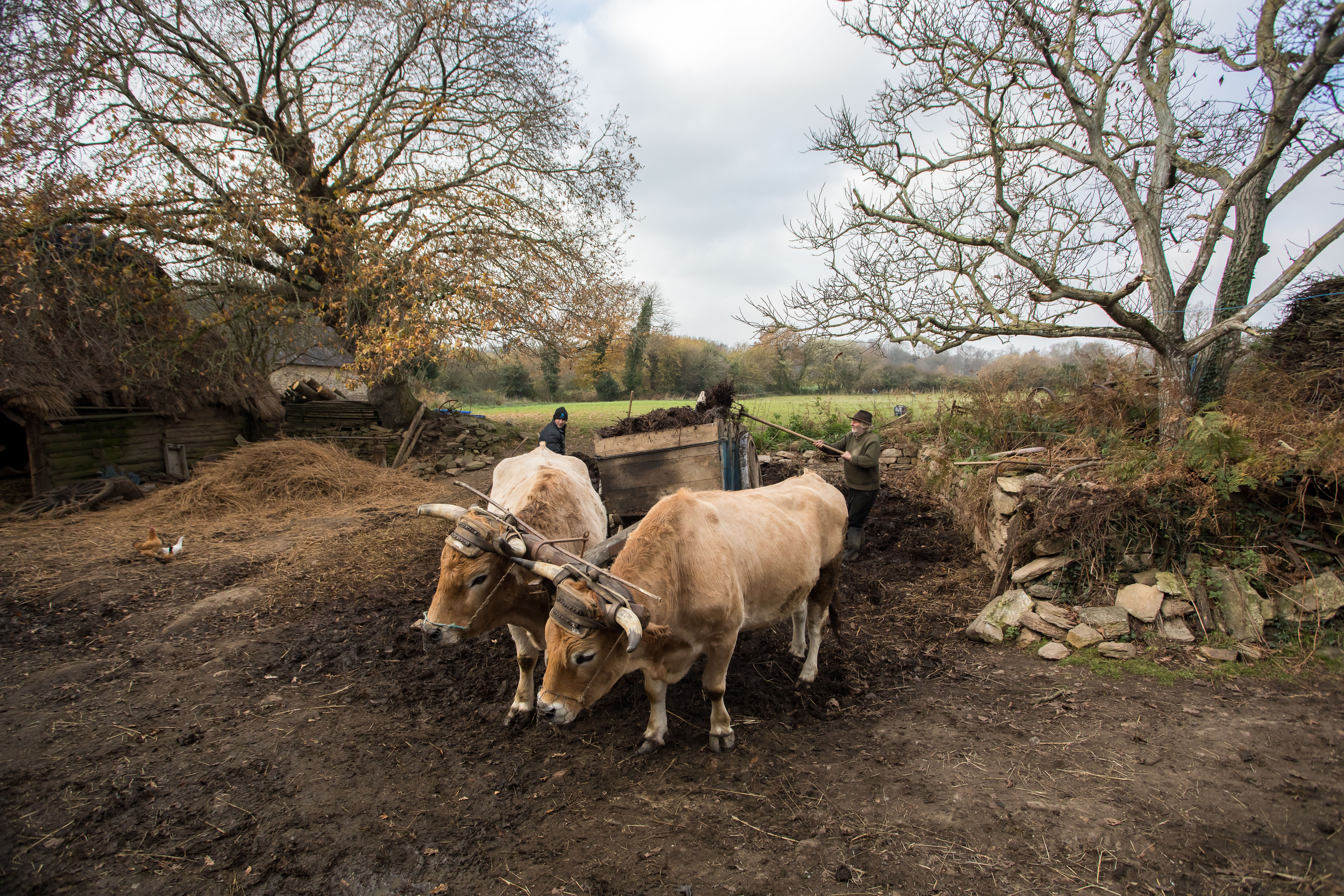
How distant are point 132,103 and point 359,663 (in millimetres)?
15045

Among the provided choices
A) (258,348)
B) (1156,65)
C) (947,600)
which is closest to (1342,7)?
(1156,65)

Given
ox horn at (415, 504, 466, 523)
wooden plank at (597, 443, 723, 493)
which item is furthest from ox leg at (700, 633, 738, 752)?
wooden plank at (597, 443, 723, 493)

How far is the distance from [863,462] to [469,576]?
573cm

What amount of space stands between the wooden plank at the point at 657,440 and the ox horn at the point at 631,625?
3.82 metres

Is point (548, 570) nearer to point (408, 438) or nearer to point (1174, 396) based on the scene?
point (1174, 396)

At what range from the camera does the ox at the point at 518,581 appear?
3873mm

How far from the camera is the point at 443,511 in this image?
13.3 ft

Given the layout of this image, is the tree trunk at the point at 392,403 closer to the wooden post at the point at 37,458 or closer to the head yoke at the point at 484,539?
the wooden post at the point at 37,458

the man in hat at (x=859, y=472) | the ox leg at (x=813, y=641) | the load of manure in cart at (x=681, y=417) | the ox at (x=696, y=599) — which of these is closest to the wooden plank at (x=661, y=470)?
the load of manure in cart at (x=681, y=417)

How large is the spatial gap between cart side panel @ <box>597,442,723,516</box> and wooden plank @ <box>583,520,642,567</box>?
95.1 inches

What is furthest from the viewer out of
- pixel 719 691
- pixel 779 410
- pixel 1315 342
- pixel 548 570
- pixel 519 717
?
pixel 779 410

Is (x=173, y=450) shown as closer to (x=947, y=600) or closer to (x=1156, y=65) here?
(x=947, y=600)

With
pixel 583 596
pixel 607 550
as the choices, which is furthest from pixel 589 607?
pixel 607 550

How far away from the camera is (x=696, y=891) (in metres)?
2.83
